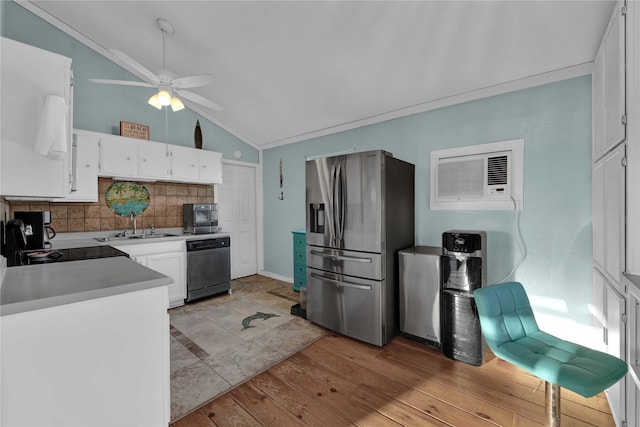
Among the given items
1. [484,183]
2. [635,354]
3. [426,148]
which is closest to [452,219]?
[484,183]

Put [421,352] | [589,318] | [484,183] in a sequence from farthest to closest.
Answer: [484,183] → [421,352] → [589,318]

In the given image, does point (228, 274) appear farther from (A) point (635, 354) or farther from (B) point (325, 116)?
(A) point (635, 354)

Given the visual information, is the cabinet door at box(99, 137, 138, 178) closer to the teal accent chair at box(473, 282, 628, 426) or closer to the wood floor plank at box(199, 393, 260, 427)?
the wood floor plank at box(199, 393, 260, 427)

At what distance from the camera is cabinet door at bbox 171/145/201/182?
12.7 feet

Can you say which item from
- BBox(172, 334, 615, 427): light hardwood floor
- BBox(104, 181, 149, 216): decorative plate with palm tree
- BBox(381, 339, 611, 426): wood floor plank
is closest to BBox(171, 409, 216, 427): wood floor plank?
BBox(172, 334, 615, 427): light hardwood floor

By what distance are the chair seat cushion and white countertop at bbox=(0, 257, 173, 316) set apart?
1.84 m

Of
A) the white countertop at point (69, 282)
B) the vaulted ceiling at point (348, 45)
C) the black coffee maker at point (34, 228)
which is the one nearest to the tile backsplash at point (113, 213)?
the black coffee maker at point (34, 228)

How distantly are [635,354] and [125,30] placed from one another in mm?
5000

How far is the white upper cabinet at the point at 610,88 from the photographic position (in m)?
1.51

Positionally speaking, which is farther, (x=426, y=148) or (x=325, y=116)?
(x=325, y=116)

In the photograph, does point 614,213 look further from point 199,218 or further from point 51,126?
point 199,218

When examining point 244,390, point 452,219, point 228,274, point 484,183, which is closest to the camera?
point 244,390

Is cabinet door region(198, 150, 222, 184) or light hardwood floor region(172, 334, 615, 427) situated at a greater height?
cabinet door region(198, 150, 222, 184)

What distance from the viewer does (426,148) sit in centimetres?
319
